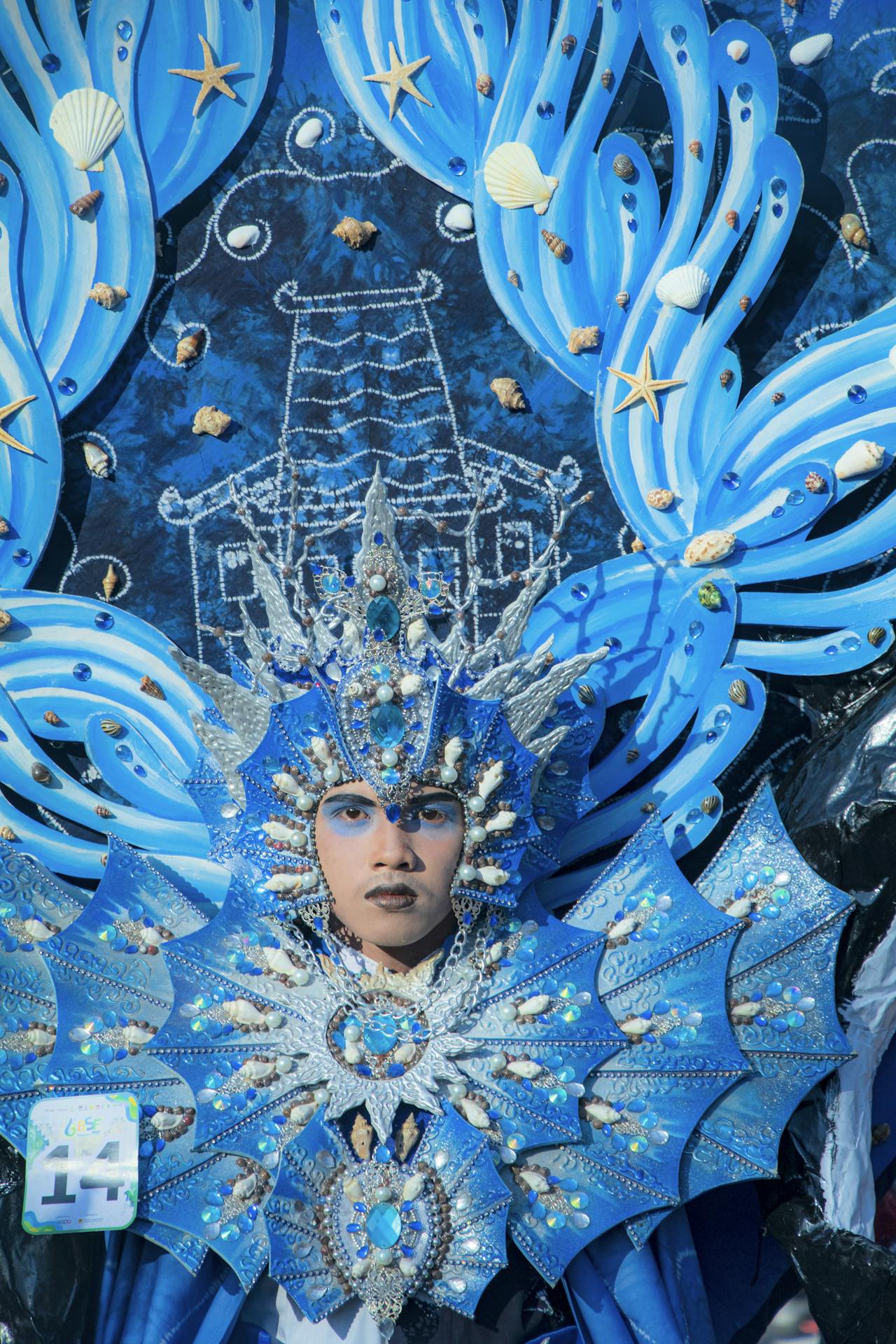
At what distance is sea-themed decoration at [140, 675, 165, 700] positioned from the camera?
3406mm

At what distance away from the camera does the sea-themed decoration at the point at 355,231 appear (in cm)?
348

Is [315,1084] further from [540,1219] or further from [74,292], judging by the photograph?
[74,292]

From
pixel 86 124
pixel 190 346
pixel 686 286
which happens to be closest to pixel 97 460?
pixel 190 346

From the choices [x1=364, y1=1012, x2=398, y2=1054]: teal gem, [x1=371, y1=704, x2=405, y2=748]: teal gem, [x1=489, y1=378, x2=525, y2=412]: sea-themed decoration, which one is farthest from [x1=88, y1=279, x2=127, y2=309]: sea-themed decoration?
[x1=364, y1=1012, x2=398, y2=1054]: teal gem

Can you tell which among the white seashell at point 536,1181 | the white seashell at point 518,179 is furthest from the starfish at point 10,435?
the white seashell at point 536,1181

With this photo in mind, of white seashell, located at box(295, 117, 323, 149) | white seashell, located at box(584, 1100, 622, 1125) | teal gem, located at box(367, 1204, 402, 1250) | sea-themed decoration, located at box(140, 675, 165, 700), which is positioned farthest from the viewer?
white seashell, located at box(295, 117, 323, 149)

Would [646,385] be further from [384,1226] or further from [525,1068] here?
[384,1226]

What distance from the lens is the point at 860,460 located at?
10.8ft

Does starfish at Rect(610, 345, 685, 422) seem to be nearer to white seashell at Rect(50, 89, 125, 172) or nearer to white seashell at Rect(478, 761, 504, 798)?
white seashell at Rect(478, 761, 504, 798)

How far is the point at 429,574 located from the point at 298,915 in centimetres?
66

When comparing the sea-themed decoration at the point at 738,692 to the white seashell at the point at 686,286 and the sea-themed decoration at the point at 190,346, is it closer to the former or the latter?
the white seashell at the point at 686,286

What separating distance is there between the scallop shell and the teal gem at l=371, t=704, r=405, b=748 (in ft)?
2.93

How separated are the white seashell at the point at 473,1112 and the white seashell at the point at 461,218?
1.60 metres

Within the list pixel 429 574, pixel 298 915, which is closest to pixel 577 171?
pixel 429 574
